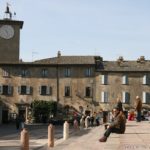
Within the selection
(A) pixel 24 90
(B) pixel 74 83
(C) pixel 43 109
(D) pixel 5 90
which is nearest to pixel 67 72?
(B) pixel 74 83

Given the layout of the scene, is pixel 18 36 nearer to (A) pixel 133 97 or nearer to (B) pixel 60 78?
(B) pixel 60 78

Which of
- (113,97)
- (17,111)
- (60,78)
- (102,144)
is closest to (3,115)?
(17,111)

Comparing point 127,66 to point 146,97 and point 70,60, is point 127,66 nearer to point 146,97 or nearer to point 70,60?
point 146,97

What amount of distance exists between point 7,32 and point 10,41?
160cm

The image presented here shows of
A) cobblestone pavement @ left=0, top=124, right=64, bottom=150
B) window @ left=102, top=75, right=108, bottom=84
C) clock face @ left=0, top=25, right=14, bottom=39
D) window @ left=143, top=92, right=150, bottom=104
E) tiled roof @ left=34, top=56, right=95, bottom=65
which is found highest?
clock face @ left=0, top=25, right=14, bottom=39

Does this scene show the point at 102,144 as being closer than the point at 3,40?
Yes

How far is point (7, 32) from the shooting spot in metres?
Result: 87.6

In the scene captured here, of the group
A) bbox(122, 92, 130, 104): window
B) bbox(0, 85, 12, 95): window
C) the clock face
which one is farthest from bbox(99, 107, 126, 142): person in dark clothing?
the clock face

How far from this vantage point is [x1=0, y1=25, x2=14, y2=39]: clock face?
87375mm

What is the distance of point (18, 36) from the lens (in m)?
87.5

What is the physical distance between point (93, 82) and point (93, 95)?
201 centimetres

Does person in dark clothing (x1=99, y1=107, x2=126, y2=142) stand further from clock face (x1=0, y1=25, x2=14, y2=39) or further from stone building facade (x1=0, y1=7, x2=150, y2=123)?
clock face (x1=0, y1=25, x2=14, y2=39)

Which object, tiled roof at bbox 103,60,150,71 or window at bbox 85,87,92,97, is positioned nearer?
tiled roof at bbox 103,60,150,71

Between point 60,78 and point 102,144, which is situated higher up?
point 60,78
